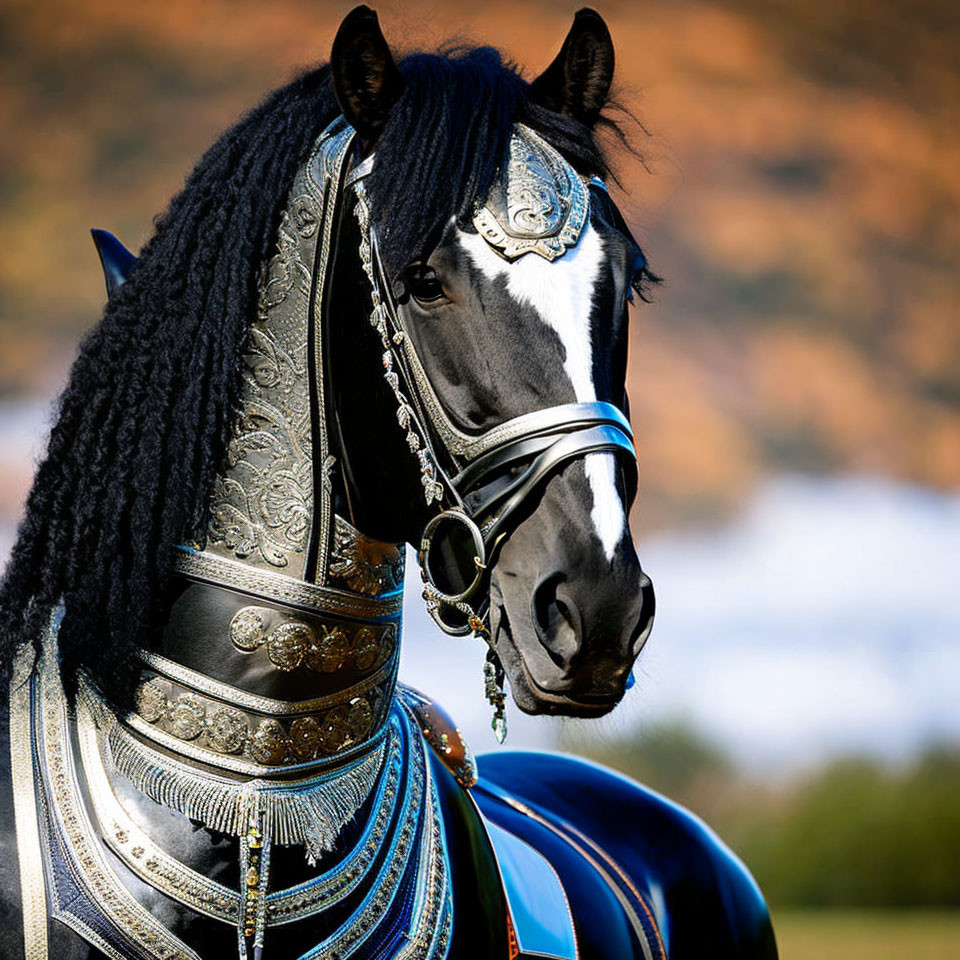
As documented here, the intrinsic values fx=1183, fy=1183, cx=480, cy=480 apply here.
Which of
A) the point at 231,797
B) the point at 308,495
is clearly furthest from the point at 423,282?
the point at 231,797

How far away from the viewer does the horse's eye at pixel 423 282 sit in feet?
3.89

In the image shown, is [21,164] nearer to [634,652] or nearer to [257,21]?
[257,21]

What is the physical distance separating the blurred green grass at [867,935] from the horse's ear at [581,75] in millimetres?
6011

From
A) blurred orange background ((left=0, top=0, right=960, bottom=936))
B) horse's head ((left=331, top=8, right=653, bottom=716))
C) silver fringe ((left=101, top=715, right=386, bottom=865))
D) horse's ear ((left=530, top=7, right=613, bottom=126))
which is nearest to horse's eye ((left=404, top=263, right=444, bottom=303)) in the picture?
horse's head ((left=331, top=8, right=653, bottom=716))

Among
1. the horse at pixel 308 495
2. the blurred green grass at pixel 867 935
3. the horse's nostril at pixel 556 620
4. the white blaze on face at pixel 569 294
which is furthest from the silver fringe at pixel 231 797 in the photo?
the blurred green grass at pixel 867 935

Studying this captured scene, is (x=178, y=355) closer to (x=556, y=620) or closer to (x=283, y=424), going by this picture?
(x=283, y=424)

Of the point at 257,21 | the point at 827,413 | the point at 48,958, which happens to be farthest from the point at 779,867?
the point at 48,958

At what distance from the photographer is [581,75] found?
4.58ft

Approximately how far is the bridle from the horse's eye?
0.10 ft

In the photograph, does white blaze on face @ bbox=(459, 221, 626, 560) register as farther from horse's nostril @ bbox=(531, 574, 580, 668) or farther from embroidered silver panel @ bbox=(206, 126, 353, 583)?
embroidered silver panel @ bbox=(206, 126, 353, 583)

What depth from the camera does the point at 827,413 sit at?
9.85 m

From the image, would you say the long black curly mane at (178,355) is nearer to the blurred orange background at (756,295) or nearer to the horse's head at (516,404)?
the horse's head at (516,404)

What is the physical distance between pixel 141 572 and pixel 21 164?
8321 mm

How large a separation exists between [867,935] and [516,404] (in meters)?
7.26
